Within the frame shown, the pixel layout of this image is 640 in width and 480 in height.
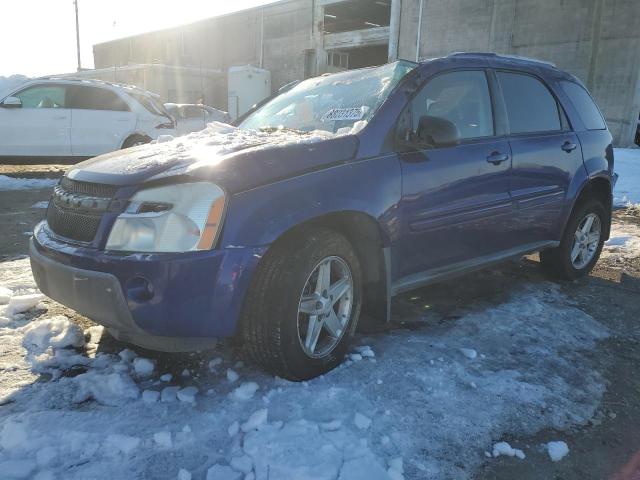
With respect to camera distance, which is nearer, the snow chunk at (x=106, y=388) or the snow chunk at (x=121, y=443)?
the snow chunk at (x=121, y=443)

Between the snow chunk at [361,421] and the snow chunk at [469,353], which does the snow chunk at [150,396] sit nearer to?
the snow chunk at [361,421]

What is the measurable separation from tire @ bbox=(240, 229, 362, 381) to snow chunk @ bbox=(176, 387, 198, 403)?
1.04 feet

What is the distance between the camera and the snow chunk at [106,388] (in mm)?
2402

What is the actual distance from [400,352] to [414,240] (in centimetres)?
66

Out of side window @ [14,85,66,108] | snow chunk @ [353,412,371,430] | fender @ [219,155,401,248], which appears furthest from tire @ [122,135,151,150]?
snow chunk @ [353,412,371,430]

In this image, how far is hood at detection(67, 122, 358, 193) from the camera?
233cm

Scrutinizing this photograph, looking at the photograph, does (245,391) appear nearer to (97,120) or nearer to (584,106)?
(584,106)

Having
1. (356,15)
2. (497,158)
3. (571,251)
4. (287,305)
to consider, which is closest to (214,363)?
(287,305)

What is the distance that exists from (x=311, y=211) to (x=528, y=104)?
2399 mm

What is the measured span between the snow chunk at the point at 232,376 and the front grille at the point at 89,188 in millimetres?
1070

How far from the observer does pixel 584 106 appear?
4.54m

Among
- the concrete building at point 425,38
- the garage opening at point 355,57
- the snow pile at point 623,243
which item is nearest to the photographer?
the snow pile at point 623,243

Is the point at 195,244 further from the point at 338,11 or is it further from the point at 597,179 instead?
the point at 338,11

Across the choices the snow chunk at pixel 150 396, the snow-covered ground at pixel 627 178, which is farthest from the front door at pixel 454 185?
the snow-covered ground at pixel 627 178
